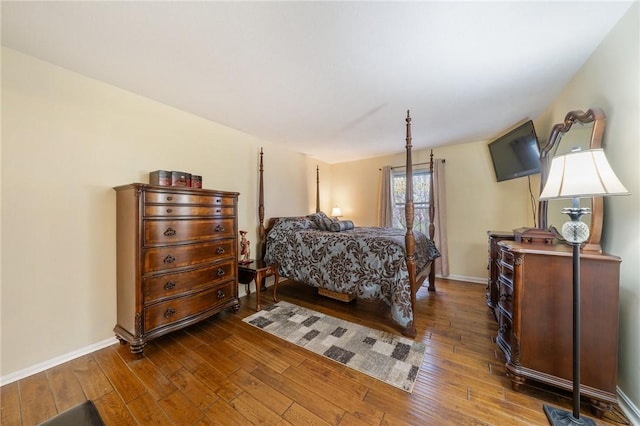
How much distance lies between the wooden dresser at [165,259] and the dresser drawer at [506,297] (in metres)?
2.60

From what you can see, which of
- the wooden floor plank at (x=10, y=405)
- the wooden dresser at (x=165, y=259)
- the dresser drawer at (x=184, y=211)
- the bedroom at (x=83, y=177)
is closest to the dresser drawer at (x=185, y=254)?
the wooden dresser at (x=165, y=259)

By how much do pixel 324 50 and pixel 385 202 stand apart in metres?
3.36

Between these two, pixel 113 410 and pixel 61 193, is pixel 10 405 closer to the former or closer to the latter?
pixel 113 410

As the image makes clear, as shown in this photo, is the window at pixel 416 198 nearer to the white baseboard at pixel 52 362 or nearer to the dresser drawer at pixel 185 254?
the dresser drawer at pixel 185 254

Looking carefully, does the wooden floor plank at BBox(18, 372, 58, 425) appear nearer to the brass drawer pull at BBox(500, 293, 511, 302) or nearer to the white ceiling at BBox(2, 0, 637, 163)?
the white ceiling at BBox(2, 0, 637, 163)

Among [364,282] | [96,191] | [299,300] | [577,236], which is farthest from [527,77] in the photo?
[96,191]

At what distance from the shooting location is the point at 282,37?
1.49 metres

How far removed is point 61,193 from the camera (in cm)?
182

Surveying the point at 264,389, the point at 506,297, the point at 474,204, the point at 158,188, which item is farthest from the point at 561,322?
the point at 158,188

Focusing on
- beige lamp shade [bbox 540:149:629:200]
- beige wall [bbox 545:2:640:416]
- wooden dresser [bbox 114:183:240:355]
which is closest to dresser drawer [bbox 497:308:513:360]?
beige wall [bbox 545:2:640:416]

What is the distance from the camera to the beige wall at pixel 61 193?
1.63 meters

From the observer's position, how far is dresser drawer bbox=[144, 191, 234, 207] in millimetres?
1895

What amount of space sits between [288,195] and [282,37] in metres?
2.82

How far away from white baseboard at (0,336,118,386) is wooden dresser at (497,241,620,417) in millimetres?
3285
